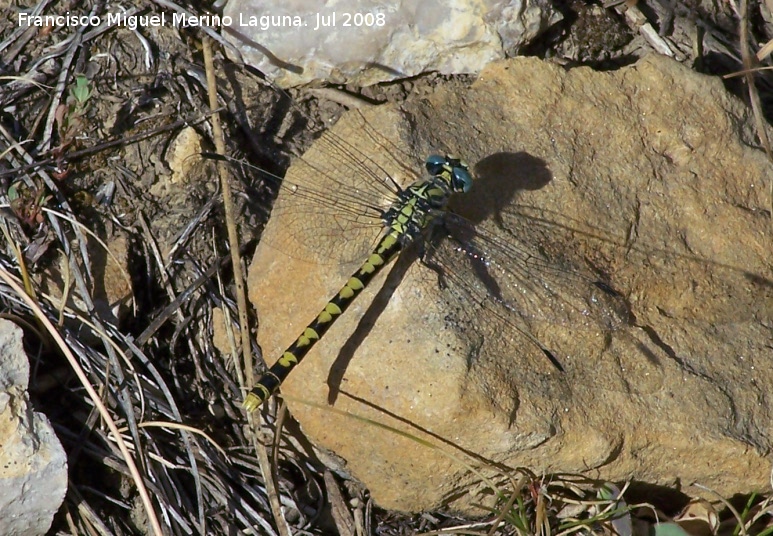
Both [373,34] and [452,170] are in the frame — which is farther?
[373,34]

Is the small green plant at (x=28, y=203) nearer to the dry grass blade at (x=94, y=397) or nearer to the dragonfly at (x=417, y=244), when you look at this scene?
the dry grass blade at (x=94, y=397)

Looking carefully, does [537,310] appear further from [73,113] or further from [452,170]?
[73,113]

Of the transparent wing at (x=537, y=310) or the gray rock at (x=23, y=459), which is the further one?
the transparent wing at (x=537, y=310)

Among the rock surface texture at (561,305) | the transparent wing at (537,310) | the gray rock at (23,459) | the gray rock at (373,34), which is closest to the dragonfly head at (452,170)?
the rock surface texture at (561,305)

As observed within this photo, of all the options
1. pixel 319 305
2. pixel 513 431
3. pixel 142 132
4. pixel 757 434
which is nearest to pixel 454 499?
pixel 513 431

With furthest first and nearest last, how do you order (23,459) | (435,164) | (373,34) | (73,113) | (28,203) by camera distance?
1. (373,34)
2. (73,113)
3. (28,203)
4. (435,164)
5. (23,459)

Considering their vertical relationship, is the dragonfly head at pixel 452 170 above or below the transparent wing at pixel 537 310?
above

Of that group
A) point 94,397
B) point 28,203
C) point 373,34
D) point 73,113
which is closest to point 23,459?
point 94,397
